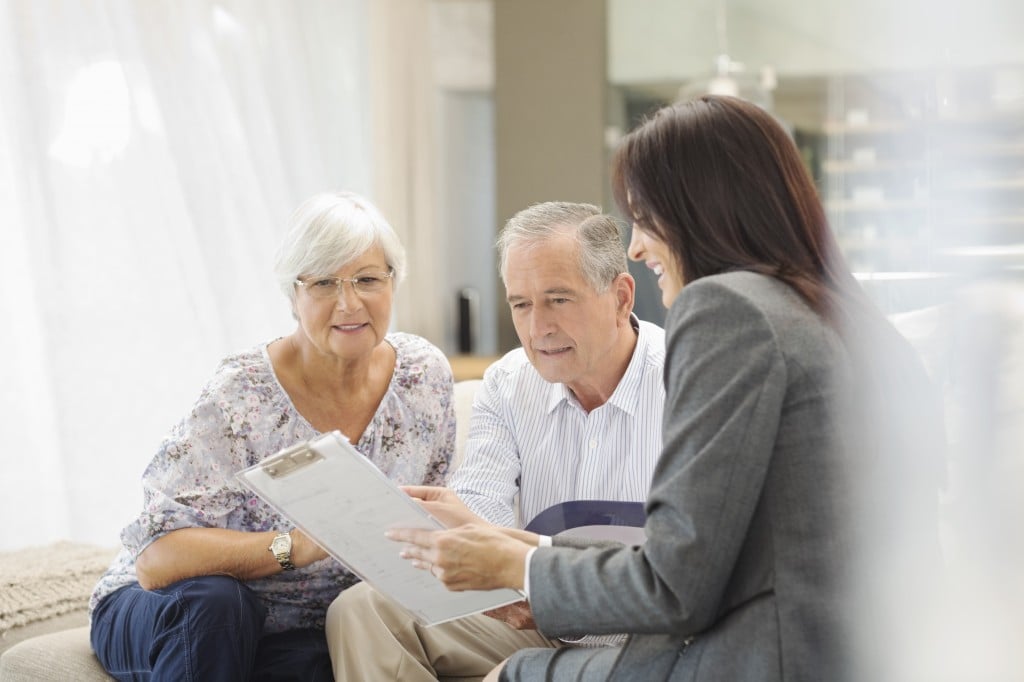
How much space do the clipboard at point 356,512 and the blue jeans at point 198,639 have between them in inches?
18.1

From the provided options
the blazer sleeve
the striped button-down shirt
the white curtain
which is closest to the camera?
the blazer sleeve

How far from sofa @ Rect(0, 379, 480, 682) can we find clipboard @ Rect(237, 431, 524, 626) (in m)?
0.79

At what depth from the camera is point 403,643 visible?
5.98ft

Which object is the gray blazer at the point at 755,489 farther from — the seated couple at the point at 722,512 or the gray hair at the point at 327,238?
the gray hair at the point at 327,238

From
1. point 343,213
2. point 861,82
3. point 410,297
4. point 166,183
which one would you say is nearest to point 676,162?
point 343,213

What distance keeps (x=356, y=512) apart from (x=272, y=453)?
0.73 meters

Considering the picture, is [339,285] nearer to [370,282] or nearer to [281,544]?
[370,282]

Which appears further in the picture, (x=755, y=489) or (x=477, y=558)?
(x=477, y=558)

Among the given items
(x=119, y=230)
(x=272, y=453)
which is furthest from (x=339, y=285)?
(x=119, y=230)

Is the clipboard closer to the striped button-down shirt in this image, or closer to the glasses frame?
the striped button-down shirt

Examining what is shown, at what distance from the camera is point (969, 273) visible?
32.6 inches

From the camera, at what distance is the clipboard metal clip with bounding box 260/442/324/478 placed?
4.18 ft

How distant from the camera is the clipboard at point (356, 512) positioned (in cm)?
128

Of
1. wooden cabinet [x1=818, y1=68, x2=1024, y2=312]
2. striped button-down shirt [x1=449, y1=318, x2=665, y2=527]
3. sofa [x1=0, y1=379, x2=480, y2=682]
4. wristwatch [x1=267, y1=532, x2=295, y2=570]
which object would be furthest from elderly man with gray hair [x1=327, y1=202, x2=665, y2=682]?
wooden cabinet [x1=818, y1=68, x2=1024, y2=312]
